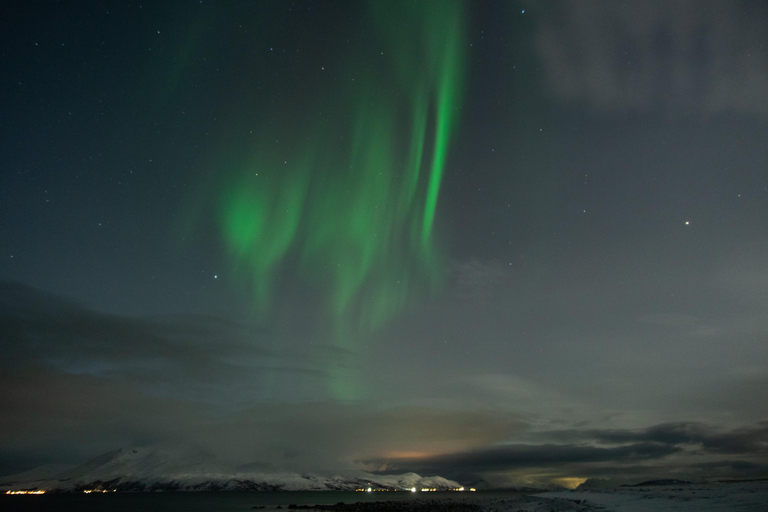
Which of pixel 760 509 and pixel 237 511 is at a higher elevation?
pixel 760 509

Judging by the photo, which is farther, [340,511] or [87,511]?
[87,511]

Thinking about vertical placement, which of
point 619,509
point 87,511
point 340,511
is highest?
point 619,509

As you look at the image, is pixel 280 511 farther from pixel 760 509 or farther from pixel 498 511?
pixel 760 509

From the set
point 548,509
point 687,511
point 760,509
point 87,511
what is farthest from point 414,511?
point 87,511

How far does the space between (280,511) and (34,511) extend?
77883 millimetres

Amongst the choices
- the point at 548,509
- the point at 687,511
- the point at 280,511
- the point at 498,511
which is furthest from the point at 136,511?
the point at 687,511

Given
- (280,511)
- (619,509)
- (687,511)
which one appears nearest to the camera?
(687,511)

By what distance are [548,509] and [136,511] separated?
115m

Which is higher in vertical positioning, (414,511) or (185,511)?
(414,511)

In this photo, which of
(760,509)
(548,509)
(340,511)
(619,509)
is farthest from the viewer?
(340,511)

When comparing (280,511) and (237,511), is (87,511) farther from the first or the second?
(280,511)

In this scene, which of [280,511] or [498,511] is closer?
[498,511]

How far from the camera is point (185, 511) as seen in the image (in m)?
Result: 109

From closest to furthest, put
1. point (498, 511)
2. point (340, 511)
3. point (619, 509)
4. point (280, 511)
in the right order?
point (619, 509)
point (498, 511)
point (340, 511)
point (280, 511)
